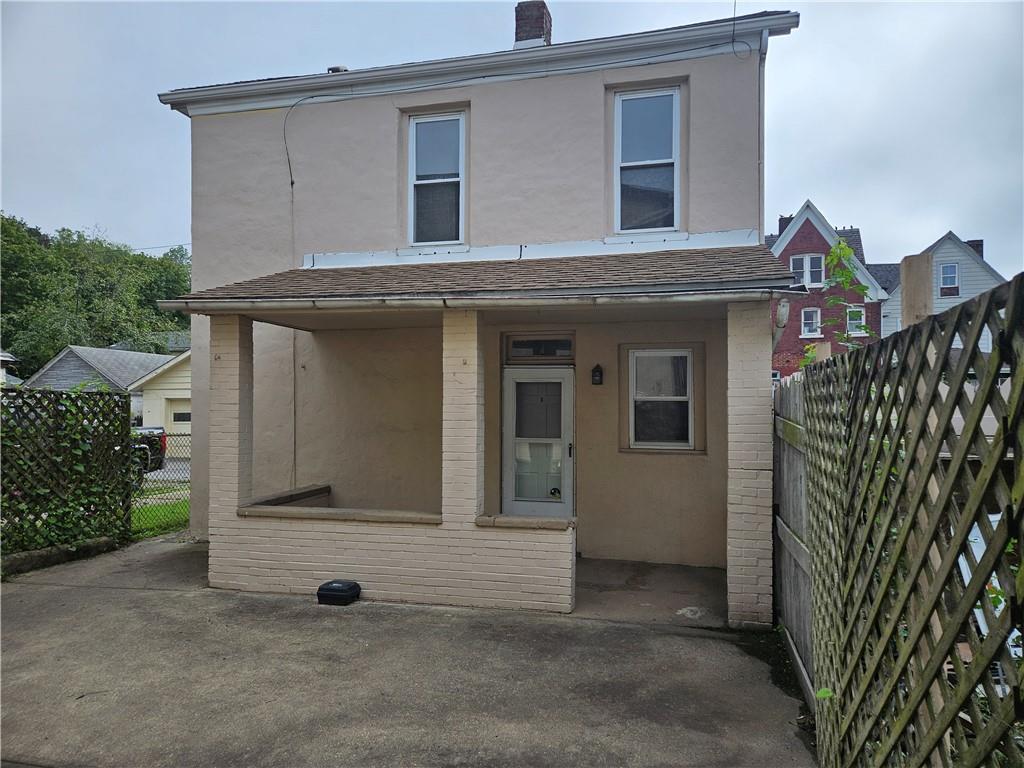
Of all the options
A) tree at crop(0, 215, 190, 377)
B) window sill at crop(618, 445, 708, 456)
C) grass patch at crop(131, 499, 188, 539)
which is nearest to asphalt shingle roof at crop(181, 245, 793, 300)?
window sill at crop(618, 445, 708, 456)

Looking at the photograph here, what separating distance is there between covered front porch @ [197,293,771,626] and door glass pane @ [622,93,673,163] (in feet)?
6.91

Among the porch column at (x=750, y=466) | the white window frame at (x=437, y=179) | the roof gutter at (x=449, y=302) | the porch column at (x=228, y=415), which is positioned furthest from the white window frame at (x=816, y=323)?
the porch column at (x=228, y=415)

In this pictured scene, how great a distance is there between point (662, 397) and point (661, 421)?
30 cm

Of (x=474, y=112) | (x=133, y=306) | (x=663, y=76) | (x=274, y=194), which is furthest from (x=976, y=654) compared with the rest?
(x=133, y=306)

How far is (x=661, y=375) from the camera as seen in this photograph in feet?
25.3

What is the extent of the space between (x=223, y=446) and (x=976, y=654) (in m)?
6.74

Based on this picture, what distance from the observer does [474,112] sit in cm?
813

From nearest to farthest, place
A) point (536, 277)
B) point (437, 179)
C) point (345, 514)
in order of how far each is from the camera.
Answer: point (345, 514) < point (536, 277) < point (437, 179)

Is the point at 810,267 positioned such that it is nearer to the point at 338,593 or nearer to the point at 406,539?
the point at 406,539

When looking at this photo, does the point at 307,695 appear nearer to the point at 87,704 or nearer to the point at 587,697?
the point at 87,704

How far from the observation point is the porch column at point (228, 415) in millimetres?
6621

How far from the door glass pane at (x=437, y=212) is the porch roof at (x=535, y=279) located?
22.3 inches

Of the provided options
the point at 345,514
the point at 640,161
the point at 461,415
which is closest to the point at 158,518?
the point at 345,514

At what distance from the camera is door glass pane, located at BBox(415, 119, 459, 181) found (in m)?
8.34
